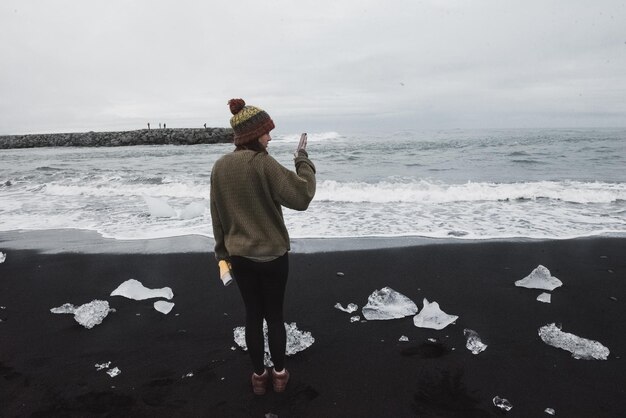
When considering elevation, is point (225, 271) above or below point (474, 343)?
above

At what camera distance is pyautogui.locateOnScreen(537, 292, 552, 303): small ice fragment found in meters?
4.10

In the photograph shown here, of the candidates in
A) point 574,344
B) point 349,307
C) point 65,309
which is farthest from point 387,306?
point 65,309

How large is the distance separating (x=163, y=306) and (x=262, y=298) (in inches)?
78.6

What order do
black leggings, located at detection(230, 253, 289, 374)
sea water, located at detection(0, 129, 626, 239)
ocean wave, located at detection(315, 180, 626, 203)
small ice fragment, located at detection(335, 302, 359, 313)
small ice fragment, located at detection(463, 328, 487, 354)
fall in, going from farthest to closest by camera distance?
1. ocean wave, located at detection(315, 180, 626, 203)
2. sea water, located at detection(0, 129, 626, 239)
3. small ice fragment, located at detection(335, 302, 359, 313)
4. small ice fragment, located at detection(463, 328, 487, 354)
5. black leggings, located at detection(230, 253, 289, 374)

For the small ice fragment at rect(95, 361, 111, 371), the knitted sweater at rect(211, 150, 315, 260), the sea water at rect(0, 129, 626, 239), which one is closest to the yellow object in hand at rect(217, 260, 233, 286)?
the knitted sweater at rect(211, 150, 315, 260)

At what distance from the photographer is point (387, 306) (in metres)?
4.00

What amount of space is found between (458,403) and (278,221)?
67.7 inches

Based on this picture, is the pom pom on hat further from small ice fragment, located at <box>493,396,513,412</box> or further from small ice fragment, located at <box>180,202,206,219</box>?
small ice fragment, located at <box>180,202,206,219</box>

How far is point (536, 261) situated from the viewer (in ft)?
17.3

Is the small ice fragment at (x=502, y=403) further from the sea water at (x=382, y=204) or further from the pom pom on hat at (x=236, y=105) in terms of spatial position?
the sea water at (x=382, y=204)

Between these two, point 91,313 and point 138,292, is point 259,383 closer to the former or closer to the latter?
point 91,313

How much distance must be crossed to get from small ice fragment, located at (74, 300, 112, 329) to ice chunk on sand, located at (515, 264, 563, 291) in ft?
14.6

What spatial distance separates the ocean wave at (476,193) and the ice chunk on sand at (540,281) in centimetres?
549


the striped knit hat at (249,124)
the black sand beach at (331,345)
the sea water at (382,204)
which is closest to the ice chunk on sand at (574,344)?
the black sand beach at (331,345)
